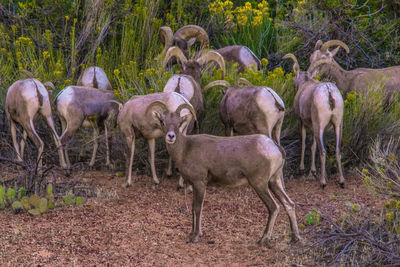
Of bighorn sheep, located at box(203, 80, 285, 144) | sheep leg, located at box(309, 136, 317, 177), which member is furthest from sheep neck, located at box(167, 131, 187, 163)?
sheep leg, located at box(309, 136, 317, 177)

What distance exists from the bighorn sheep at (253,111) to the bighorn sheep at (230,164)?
6.23 feet

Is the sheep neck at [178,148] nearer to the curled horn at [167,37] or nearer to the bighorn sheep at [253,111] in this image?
the bighorn sheep at [253,111]

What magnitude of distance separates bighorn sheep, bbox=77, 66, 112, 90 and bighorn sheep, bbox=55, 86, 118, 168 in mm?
674

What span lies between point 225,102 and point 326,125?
4.96ft

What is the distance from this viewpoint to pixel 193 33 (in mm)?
11898

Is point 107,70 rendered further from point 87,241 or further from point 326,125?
point 87,241

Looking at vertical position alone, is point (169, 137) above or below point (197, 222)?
above

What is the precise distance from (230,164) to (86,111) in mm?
3841

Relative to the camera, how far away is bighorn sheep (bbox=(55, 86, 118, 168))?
30.7 feet

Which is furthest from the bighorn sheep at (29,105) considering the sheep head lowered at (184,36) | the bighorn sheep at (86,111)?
the sheep head lowered at (184,36)

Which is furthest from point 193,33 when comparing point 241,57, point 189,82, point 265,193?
point 265,193

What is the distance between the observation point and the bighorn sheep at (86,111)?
937 centimetres

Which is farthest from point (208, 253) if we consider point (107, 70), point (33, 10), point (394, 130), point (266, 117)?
point (33, 10)

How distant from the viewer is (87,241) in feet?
21.1
